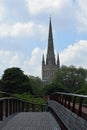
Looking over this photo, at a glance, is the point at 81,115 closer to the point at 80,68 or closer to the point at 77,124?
the point at 77,124

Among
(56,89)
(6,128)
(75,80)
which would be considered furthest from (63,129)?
(75,80)

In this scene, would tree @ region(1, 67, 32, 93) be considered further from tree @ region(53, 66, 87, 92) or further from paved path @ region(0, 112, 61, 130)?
paved path @ region(0, 112, 61, 130)

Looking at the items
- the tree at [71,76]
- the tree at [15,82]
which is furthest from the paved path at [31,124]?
the tree at [71,76]

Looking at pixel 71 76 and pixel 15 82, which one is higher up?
pixel 71 76

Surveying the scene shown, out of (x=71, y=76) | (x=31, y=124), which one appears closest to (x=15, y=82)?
(x=71, y=76)

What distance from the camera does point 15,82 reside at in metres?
138

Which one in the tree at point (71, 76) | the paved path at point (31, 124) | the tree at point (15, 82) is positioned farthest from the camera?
the tree at point (71, 76)

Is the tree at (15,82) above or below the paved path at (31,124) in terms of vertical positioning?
above

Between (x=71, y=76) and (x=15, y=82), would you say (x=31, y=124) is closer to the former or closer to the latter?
(x=15, y=82)

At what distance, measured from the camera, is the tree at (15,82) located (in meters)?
138

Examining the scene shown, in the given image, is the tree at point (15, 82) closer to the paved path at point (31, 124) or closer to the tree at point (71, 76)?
the tree at point (71, 76)

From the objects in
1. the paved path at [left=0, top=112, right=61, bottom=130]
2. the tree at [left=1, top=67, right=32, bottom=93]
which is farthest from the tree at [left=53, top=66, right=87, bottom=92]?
the paved path at [left=0, top=112, right=61, bottom=130]

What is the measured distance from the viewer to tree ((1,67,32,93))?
138 m

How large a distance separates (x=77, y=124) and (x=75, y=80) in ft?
615
